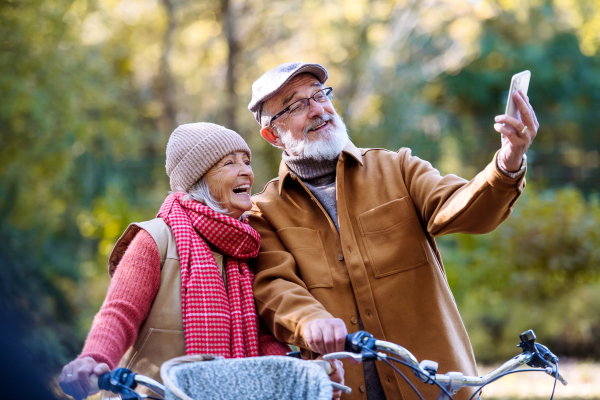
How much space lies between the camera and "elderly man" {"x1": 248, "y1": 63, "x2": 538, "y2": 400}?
87.4 inches

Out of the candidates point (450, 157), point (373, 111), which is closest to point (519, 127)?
point (373, 111)

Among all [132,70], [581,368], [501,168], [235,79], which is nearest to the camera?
[501,168]

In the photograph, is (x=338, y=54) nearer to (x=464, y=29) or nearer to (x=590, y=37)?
(x=464, y=29)

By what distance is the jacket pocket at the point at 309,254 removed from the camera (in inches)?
95.0

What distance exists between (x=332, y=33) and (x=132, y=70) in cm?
549

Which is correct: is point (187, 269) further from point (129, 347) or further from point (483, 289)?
point (483, 289)

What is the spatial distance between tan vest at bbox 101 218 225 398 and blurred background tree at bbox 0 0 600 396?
9.68ft

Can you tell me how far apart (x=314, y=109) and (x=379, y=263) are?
749 millimetres

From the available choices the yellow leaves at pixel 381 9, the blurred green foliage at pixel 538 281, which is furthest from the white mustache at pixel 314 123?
the yellow leaves at pixel 381 9

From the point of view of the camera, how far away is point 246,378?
1748 mm

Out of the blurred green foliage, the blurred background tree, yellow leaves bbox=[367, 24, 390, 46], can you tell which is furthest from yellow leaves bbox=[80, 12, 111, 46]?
the blurred green foliage

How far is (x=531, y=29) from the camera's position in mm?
15531

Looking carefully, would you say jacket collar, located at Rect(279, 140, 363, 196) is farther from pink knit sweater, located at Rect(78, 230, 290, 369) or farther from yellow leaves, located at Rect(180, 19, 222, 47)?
yellow leaves, located at Rect(180, 19, 222, 47)

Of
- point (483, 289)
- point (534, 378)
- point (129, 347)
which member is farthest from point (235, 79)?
point (129, 347)
